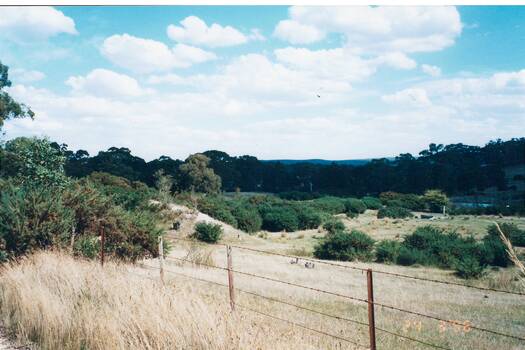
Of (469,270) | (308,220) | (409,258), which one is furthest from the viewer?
(308,220)

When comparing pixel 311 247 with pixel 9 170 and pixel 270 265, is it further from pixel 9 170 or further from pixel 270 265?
pixel 9 170

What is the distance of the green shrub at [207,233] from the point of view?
85.5 feet

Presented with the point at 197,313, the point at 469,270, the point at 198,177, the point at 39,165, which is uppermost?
the point at 39,165

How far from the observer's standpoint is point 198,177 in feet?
186

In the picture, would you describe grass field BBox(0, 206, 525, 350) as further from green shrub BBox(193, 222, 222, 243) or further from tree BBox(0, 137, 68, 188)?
green shrub BBox(193, 222, 222, 243)

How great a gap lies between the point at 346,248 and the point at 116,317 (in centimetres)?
1988

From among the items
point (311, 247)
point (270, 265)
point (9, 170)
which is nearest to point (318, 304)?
point (270, 265)

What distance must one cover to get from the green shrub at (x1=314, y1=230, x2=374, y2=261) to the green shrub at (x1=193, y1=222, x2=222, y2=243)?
666 centimetres

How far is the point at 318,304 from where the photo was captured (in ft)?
32.9

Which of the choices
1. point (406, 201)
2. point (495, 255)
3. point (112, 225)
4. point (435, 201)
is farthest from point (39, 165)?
point (406, 201)

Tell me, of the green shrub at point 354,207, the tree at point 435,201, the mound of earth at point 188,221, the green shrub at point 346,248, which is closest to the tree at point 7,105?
the mound of earth at point 188,221

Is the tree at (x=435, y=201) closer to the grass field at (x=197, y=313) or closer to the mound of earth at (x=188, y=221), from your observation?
the mound of earth at (x=188, y=221)

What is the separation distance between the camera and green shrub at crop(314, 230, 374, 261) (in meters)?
23.1

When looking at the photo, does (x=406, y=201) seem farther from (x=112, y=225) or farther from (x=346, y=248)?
(x=112, y=225)
